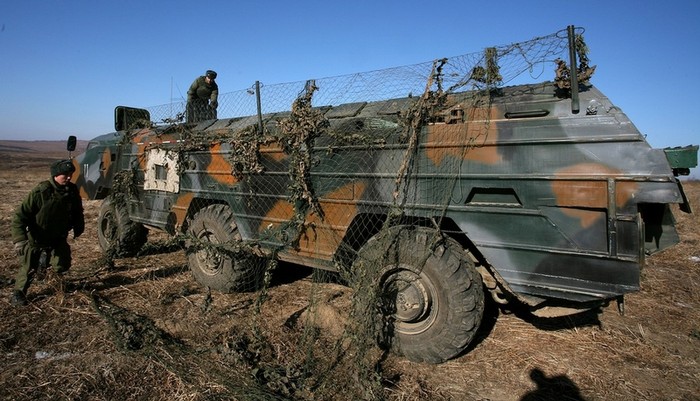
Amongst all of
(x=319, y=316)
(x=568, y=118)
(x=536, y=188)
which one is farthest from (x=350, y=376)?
(x=568, y=118)

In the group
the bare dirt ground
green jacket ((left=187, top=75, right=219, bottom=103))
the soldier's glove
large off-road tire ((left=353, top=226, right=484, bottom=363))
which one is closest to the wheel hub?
large off-road tire ((left=353, top=226, right=484, bottom=363))

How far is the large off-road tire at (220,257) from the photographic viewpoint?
476 centimetres

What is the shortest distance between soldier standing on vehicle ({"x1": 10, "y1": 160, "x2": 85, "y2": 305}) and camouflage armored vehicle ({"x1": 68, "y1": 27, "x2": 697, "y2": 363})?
1290mm

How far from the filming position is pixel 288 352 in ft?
11.5

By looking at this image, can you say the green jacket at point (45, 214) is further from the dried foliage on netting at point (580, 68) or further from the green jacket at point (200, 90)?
the dried foliage on netting at point (580, 68)

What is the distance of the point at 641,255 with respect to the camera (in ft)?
8.97

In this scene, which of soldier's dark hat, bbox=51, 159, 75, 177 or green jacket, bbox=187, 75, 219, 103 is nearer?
soldier's dark hat, bbox=51, 159, 75, 177

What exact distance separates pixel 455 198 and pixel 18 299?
14.0ft

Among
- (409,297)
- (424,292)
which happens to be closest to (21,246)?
(409,297)

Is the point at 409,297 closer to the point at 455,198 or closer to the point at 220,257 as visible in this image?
the point at 455,198

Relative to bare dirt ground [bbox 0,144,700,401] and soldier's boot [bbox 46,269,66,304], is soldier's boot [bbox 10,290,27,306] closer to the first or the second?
bare dirt ground [bbox 0,144,700,401]

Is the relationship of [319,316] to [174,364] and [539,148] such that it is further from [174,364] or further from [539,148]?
[539,148]

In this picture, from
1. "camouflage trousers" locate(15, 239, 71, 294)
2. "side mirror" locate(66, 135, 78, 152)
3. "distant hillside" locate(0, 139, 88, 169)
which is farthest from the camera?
"distant hillside" locate(0, 139, 88, 169)

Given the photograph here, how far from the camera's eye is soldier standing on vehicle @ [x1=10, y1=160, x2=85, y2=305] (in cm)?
444
